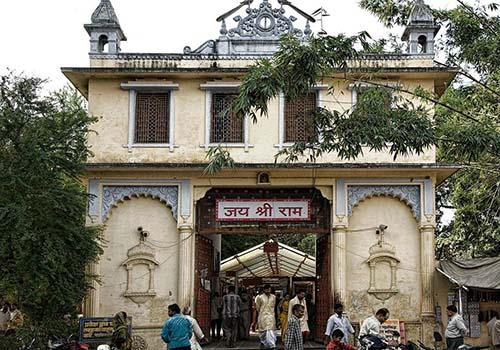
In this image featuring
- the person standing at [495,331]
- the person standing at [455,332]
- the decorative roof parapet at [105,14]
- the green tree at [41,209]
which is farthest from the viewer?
the decorative roof parapet at [105,14]

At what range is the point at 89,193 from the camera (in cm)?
2019

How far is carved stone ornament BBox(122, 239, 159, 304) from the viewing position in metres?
20.3

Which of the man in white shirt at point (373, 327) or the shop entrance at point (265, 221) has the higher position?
the shop entrance at point (265, 221)

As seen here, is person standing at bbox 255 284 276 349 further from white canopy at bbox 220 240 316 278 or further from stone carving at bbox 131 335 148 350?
white canopy at bbox 220 240 316 278

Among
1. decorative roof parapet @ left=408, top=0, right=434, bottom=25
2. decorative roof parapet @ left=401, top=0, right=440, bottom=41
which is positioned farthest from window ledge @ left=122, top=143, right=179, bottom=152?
decorative roof parapet @ left=408, top=0, right=434, bottom=25

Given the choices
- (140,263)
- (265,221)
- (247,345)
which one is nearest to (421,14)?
(265,221)

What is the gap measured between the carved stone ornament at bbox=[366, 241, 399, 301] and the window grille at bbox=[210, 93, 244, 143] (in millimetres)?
4292

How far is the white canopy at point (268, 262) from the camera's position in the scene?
28.0 meters

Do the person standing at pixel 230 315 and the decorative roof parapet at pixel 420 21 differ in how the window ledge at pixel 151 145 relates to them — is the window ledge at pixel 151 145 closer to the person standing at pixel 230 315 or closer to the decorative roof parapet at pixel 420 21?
the person standing at pixel 230 315

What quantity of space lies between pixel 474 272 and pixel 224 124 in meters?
6.99

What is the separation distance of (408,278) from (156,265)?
616 centimetres

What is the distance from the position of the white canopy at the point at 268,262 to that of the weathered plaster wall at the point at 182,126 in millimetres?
6300

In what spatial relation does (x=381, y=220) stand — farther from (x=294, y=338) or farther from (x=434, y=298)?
(x=294, y=338)

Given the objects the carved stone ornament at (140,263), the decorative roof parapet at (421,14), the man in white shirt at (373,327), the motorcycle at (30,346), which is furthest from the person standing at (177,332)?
the decorative roof parapet at (421,14)
